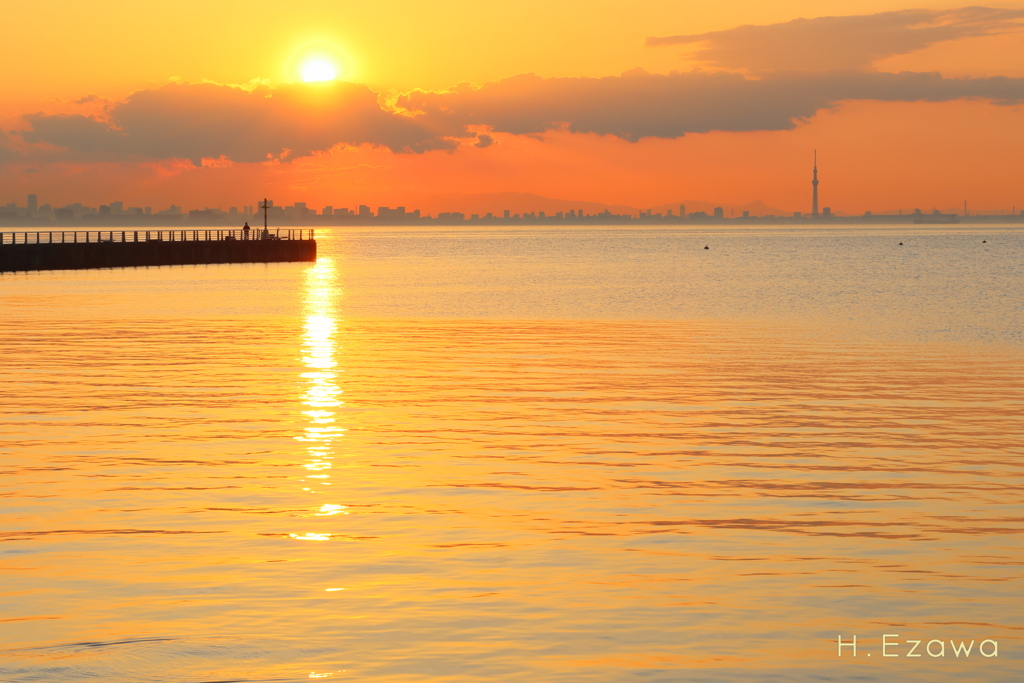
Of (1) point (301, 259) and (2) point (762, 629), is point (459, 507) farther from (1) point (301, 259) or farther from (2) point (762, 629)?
(1) point (301, 259)

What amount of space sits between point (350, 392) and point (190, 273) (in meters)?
89.0

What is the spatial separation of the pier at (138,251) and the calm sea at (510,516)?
7397cm

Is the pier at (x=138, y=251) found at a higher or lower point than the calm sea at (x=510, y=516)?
higher

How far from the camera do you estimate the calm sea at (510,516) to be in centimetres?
1031

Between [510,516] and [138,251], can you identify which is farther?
[138,251]

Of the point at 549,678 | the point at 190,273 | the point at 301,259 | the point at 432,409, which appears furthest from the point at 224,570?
the point at 301,259

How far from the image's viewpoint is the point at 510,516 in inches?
614

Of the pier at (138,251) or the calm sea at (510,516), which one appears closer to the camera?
the calm sea at (510,516)

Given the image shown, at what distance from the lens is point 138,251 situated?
117562 mm

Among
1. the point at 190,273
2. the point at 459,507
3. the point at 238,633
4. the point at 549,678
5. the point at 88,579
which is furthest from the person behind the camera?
the point at 190,273

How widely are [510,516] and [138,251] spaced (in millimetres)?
108595

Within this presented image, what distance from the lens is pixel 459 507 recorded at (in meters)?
16.1

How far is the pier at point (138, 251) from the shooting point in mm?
107312

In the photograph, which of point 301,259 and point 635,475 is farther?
point 301,259
